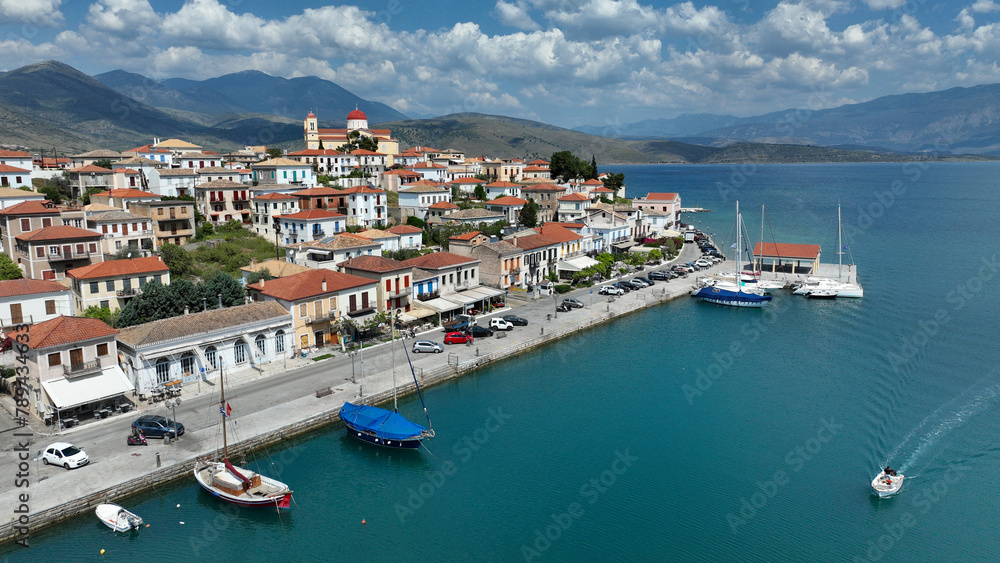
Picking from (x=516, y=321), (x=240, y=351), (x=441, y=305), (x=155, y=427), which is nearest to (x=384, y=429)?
(x=155, y=427)

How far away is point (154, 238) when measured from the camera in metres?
55.3

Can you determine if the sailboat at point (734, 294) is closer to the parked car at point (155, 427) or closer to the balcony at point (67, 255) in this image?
the parked car at point (155, 427)

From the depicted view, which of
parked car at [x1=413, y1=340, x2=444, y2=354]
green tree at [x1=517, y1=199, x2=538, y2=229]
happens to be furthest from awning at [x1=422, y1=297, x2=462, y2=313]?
green tree at [x1=517, y1=199, x2=538, y2=229]

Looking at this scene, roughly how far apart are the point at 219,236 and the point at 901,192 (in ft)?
663

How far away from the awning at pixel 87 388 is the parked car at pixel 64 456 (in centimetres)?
325

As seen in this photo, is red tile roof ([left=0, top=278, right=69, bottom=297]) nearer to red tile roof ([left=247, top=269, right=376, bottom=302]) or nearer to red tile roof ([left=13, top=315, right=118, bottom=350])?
red tile roof ([left=13, top=315, right=118, bottom=350])

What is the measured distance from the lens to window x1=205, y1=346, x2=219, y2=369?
34.1 meters

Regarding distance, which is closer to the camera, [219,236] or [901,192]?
[219,236]

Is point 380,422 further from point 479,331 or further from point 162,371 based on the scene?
point 479,331

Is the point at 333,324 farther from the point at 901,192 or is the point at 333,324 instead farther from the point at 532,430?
the point at 901,192

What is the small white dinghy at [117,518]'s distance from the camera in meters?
22.4

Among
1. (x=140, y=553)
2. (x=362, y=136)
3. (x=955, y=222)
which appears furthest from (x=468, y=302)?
(x=955, y=222)
